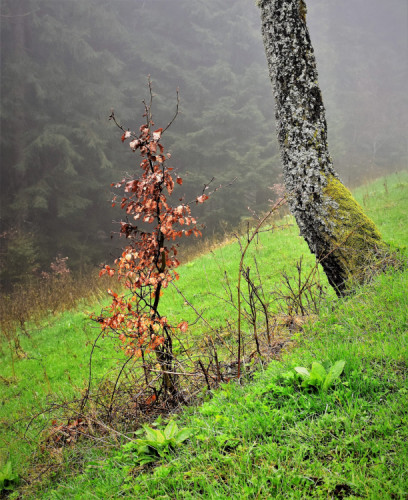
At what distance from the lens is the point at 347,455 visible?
4.96 feet

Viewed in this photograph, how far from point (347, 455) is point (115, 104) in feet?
81.5

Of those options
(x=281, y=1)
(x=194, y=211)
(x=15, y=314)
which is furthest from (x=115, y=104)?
(x=281, y=1)

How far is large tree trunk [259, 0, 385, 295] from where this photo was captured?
354 cm

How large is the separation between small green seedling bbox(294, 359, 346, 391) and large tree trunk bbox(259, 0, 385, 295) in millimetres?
1767

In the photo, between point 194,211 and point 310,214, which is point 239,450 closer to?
point 310,214

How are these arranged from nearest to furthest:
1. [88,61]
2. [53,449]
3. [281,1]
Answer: [53,449] → [281,1] → [88,61]

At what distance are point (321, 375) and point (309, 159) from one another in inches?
101

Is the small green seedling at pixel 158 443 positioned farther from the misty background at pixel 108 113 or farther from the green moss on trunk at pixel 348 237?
the misty background at pixel 108 113

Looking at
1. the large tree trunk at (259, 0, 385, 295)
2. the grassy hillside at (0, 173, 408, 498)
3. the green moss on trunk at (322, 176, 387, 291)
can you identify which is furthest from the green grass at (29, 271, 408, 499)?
the large tree trunk at (259, 0, 385, 295)

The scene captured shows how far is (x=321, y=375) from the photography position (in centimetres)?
193

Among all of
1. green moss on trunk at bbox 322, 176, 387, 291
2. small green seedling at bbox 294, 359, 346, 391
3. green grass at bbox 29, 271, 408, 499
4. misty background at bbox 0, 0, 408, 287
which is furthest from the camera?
misty background at bbox 0, 0, 408, 287

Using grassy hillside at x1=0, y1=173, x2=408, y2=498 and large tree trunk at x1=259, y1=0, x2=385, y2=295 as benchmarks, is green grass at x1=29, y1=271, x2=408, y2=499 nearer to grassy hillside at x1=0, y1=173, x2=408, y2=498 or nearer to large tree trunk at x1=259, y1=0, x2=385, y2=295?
grassy hillside at x1=0, y1=173, x2=408, y2=498

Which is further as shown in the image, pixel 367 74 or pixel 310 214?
pixel 367 74

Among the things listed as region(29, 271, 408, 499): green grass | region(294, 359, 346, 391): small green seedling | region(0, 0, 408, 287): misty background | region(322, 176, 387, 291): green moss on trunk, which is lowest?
region(29, 271, 408, 499): green grass
